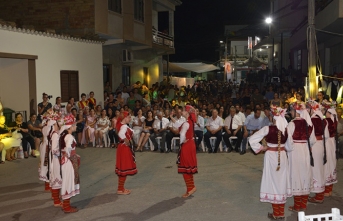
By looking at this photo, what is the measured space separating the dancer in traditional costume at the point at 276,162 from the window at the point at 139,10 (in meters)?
17.1

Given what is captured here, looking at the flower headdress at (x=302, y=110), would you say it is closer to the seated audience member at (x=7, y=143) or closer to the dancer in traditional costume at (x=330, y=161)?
the dancer in traditional costume at (x=330, y=161)

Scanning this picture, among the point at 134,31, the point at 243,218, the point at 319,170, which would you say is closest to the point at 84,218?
the point at 243,218

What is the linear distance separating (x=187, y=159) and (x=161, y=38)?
19.4 m

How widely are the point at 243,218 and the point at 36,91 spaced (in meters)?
10.1

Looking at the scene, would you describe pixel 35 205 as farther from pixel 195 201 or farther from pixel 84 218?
pixel 195 201

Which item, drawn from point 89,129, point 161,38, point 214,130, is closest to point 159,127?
point 214,130

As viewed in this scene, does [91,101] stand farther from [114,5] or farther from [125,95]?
[114,5]

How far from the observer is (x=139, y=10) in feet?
77.6

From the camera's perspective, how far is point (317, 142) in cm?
799

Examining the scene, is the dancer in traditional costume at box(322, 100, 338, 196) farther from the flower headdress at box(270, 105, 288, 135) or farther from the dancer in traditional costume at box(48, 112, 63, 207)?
the dancer in traditional costume at box(48, 112, 63, 207)

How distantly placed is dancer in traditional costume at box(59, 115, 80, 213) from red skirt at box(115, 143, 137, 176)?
121cm

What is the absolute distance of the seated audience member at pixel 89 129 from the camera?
1529cm

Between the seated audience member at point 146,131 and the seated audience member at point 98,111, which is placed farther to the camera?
the seated audience member at point 98,111

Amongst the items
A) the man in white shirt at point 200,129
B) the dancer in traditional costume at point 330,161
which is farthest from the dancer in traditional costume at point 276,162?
the man in white shirt at point 200,129
